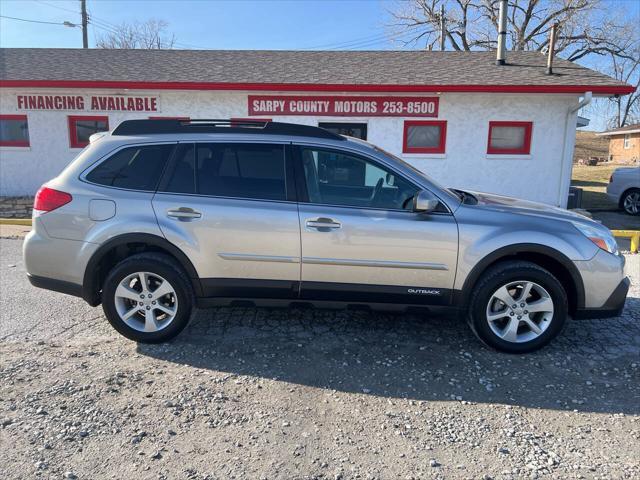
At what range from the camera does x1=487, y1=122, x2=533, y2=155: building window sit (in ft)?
36.2

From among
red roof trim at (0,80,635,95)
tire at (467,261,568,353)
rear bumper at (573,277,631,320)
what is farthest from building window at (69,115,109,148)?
rear bumper at (573,277,631,320)

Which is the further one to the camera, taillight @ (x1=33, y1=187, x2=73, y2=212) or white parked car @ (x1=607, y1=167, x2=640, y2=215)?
white parked car @ (x1=607, y1=167, x2=640, y2=215)

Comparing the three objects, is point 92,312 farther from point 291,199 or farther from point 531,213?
point 531,213

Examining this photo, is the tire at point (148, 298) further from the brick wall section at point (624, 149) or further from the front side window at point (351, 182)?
the brick wall section at point (624, 149)

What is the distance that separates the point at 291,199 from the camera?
12.4 ft

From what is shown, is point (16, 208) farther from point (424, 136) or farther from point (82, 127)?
point (424, 136)

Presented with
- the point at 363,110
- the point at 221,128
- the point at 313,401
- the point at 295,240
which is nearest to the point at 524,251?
the point at 295,240

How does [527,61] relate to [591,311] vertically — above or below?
above

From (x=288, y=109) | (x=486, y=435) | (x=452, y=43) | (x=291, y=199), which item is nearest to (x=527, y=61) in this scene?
(x=288, y=109)

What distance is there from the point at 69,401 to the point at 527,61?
13649mm

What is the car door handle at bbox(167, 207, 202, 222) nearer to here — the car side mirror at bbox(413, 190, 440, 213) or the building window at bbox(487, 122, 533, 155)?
the car side mirror at bbox(413, 190, 440, 213)

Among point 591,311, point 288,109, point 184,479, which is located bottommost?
point 184,479

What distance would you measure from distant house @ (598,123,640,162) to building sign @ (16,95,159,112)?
126ft

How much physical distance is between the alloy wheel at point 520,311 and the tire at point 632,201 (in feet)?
36.1
